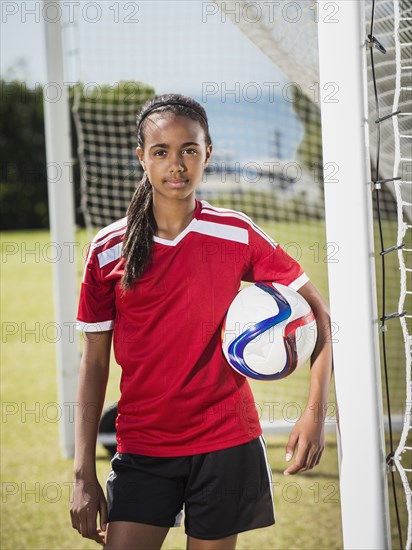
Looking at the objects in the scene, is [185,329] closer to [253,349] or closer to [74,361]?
[253,349]

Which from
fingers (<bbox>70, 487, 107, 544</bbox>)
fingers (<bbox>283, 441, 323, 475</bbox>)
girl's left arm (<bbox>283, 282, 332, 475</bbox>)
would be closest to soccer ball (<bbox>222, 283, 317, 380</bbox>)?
girl's left arm (<bbox>283, 282, 332, 475</bbox>)

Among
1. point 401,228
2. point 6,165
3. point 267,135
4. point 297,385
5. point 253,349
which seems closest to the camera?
point 401,228

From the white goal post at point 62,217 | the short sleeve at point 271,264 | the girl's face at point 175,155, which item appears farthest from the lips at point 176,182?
the white goal post at point 62,217

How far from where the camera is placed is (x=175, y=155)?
80.7 inches

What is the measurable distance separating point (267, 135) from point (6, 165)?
17597mm

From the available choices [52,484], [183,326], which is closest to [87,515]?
[183,326]

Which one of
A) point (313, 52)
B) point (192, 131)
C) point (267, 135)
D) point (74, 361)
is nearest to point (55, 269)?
point (74, 361)

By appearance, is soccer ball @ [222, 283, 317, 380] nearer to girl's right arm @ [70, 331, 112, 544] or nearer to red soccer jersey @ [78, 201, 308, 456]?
red soccer jersey @ [78, 201, 308, 456]

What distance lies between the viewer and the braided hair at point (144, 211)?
2035mm

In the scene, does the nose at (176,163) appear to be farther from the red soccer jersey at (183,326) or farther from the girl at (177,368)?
the red soccer jersey at (183,326)

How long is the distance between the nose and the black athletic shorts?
0.77 meters

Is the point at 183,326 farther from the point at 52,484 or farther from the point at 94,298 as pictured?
the point at 52,484

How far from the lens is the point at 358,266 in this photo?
67.6 inches

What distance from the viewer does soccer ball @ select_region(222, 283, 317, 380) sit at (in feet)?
6.48
